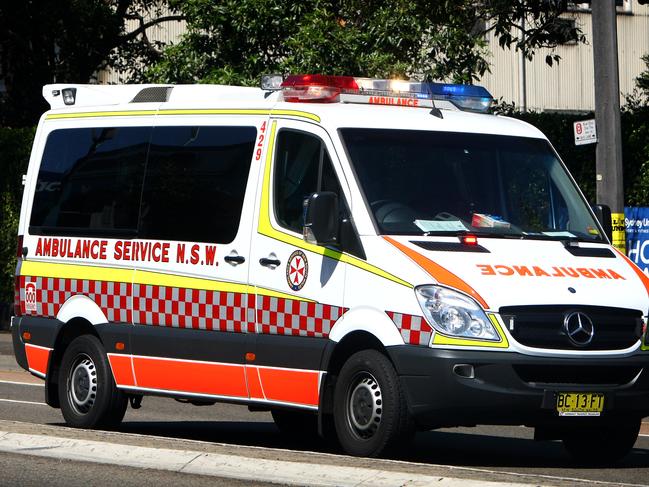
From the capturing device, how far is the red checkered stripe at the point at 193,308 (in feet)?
33.8

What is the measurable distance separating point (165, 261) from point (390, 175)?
1905 mm

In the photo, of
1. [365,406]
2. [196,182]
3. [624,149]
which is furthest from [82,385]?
[624,149]

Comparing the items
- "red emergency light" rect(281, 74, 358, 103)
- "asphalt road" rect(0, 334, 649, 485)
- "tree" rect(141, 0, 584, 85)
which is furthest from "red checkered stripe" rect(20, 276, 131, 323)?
"tree" rect(141, 0, 584, 85)

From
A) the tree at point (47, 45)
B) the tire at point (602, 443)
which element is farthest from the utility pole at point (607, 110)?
the tree at point (47, 45)

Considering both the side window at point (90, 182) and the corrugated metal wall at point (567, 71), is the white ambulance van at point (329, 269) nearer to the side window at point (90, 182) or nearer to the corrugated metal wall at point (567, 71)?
the side window at point (90, 182)

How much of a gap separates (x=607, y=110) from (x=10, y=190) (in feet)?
37.2

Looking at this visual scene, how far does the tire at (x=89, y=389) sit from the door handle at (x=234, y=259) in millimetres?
1592

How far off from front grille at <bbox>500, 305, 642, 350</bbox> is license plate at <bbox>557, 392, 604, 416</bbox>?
0.27m

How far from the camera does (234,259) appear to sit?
1033cm

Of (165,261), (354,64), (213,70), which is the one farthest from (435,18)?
(165,261)

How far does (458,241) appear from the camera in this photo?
953cm

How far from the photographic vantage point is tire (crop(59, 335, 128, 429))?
11.5 m

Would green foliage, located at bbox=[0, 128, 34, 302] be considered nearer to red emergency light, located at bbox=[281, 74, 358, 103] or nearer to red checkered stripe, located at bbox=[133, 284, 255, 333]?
red checkered stripe, located at bbox=[133, 284, 255, 333]

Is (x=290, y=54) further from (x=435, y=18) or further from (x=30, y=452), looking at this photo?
(x=30, y=452)
